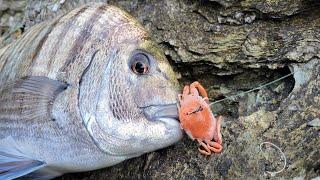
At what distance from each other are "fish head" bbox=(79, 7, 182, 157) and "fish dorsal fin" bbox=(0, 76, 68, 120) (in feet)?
0.44

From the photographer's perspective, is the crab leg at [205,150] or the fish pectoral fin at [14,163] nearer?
the crab leg at [205,150]

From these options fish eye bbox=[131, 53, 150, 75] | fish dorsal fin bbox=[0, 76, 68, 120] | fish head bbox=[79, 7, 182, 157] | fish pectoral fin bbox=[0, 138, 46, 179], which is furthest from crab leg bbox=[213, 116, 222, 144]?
fish pectoral fin bbox=[0, 138, 46, 179]

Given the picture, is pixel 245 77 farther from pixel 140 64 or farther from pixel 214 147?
pixel 140 64

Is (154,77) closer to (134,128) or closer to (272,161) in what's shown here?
(134,128)

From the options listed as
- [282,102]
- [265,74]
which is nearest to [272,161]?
[282,102]

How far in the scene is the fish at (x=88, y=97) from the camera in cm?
234

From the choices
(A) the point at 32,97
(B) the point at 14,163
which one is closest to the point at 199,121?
(A) the point at 32,97

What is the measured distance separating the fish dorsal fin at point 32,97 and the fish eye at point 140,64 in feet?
0.98

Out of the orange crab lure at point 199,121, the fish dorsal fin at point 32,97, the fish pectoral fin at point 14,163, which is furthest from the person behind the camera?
the fish pectoral fin at point 14,163

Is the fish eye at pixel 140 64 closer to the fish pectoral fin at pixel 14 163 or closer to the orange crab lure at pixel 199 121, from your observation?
the orange crab lure at pixel 199 121

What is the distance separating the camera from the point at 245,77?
2.84 m

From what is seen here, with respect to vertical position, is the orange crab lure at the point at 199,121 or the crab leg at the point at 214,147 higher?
the orange crab lure at the point at 199,121

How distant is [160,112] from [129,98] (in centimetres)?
14

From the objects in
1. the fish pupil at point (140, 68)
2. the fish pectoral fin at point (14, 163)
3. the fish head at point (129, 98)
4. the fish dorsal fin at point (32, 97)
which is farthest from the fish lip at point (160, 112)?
the fish pectoral fin at point (14, 163)
